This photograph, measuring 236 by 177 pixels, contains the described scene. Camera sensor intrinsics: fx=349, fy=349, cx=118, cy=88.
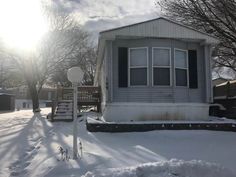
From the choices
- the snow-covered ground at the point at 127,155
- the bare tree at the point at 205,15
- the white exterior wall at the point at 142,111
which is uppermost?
the bare tree at the point at 205,15

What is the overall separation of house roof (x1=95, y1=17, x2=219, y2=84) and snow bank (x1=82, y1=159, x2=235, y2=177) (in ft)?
27.4

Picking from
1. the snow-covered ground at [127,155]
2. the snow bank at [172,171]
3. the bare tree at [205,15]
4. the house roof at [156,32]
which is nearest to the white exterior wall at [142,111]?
the snow-covered ground at [127,155]

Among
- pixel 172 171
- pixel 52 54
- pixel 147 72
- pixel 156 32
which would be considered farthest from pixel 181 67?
pixel 52 54

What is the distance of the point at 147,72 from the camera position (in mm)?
14875

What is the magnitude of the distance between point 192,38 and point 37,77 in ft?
69.6

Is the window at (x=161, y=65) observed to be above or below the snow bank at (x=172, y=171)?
above

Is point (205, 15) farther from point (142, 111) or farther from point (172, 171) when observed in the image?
point (172, 171)

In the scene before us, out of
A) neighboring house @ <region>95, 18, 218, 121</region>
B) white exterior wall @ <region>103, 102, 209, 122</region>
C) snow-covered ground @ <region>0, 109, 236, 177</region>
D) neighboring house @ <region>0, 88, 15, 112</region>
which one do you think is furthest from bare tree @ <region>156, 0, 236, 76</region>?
neighboring house @ <region>0, 88, 15, 112</region>

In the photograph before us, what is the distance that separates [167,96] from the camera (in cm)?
1503

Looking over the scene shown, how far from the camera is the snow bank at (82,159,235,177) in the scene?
6632 mm

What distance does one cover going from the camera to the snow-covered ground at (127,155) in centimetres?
700

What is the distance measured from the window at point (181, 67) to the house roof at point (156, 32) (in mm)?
685

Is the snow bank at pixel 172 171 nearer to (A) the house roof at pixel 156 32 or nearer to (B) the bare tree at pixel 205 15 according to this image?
(A) the house roof at pixel 156 32

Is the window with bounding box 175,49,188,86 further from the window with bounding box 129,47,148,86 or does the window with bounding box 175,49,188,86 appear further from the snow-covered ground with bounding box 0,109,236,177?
the snow-covered ground with bounding box 0,109,236,177
